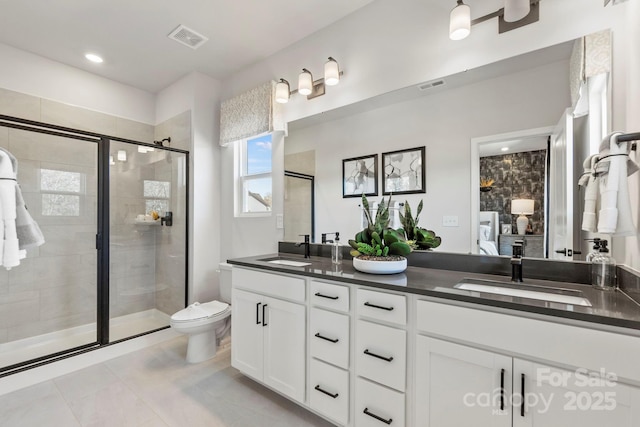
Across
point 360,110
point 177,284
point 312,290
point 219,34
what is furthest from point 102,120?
point 312,290

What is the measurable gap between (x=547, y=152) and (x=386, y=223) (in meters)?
0.86

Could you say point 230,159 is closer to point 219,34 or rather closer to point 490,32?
point 219,34

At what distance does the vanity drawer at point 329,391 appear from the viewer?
144 centimetres

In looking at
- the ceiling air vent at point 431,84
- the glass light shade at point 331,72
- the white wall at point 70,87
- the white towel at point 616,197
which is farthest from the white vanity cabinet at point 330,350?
the white wall at point 70,87

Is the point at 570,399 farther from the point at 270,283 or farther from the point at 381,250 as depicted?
the point at 270,283

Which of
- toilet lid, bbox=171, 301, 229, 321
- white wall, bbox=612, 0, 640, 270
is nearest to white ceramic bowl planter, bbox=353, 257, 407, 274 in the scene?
white wall, bbox=612, 0, 640, 270

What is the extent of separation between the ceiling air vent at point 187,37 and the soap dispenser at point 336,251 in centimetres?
200

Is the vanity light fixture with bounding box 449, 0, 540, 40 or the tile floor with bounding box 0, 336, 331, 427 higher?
the vanity light fixture with bounding box 449, 0, 540, 40

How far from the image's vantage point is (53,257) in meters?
2.74

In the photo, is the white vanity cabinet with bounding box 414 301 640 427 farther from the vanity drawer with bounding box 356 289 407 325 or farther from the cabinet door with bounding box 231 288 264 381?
the cabinet door with bounding box 231 288 264 381

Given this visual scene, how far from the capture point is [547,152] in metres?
1.41

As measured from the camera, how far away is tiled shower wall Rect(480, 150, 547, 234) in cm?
142

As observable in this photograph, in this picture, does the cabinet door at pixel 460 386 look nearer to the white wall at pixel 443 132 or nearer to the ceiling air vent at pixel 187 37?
the white wall at pixel 443 132

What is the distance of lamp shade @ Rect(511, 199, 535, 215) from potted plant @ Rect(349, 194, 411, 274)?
567 millimetres
